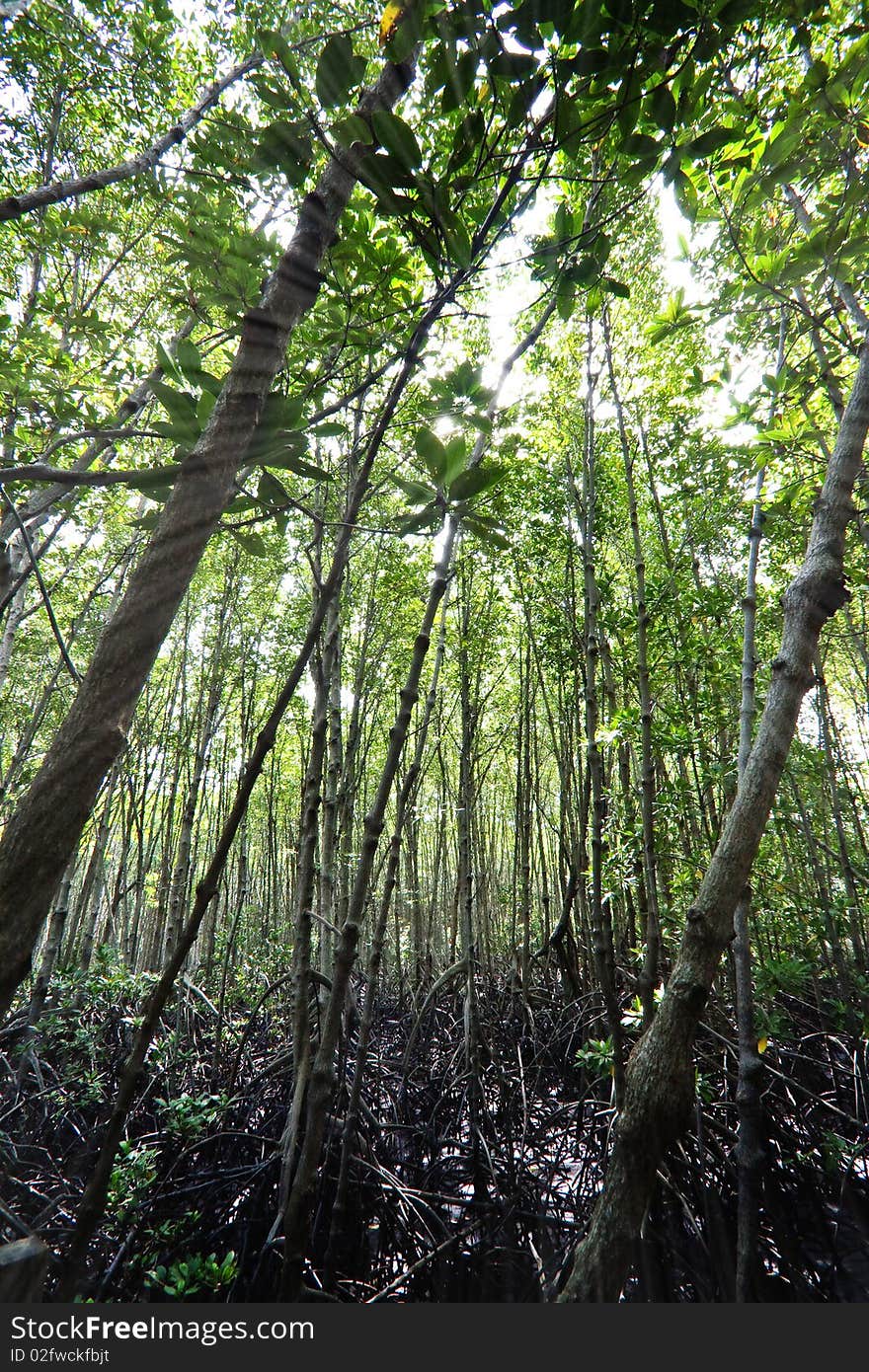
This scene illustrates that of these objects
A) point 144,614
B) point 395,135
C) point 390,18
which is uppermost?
point 390,18

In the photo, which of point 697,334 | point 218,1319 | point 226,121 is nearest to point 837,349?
point 697,334

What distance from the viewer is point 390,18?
0.92 m

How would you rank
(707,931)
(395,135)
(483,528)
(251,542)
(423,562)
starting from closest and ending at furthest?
(395,135), (707,931), (483,528), (251,542), (423,562)

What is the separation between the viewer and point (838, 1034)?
203 inches

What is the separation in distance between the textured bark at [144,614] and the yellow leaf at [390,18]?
220 millimetres

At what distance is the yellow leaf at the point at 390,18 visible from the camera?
901 mm

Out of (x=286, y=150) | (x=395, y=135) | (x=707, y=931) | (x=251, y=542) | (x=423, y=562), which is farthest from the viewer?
(x=423, y=562)

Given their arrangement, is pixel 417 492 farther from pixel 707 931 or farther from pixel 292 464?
pixel 707 931

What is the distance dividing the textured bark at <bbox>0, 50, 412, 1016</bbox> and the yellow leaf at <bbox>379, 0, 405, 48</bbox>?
0.72 feet

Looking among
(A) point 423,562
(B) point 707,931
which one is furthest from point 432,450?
(A) point 423,562

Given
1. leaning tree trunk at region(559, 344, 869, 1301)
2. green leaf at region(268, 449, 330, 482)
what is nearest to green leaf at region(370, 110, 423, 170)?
green leaf at region(268, 449, 330, 482)

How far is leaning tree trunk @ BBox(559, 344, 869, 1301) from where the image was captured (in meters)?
1.04

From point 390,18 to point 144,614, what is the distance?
1041 millimetres

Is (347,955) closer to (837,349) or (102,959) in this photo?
(837,349)
